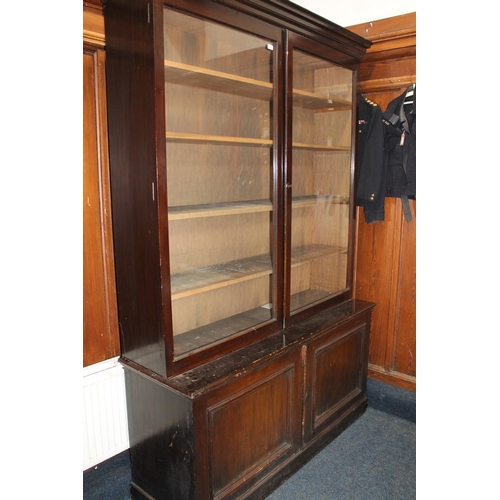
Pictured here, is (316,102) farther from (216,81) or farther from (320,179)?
(216,81)

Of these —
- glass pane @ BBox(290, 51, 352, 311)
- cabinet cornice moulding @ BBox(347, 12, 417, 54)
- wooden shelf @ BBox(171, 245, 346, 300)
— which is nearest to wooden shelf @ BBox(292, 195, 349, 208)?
glass pane @ BBox(290, 51, 352, 311)

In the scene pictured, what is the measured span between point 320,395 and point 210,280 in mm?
901

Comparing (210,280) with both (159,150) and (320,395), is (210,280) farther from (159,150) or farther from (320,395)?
(320,395)

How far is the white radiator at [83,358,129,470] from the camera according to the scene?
1.77 m

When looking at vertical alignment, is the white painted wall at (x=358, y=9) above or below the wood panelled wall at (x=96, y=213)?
above

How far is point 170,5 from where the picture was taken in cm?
141

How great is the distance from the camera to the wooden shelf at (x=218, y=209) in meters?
1.67

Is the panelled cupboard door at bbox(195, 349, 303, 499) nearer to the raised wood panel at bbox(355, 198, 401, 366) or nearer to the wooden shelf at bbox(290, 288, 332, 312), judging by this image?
the wooden shelf at bbox(290, 288, 332, 312)

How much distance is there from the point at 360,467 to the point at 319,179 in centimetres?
152

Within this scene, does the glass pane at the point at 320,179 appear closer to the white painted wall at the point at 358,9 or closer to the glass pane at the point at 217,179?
the glass pane at the point at 217,179

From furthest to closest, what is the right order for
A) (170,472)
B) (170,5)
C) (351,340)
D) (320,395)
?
(351,340)
(320,395)
(170,472)
(170,5)

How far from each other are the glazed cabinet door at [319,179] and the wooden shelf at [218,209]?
136 millimetres

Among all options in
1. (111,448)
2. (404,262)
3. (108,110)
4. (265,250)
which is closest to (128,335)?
(111,448)

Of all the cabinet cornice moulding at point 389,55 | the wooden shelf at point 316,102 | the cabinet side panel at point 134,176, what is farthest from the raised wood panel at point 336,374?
the cabinet cornice moulding at point 389,55
